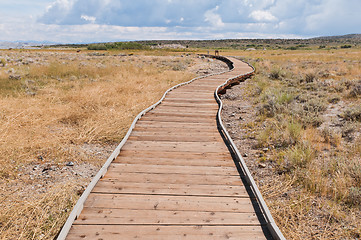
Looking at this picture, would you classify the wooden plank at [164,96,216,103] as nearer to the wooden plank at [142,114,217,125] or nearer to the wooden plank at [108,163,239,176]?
the wooden plank at [142,114,217,125]

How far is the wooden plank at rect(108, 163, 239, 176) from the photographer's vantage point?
14.5 ft

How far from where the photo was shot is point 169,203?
349 centimetres

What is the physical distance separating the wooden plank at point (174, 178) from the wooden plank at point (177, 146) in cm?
111

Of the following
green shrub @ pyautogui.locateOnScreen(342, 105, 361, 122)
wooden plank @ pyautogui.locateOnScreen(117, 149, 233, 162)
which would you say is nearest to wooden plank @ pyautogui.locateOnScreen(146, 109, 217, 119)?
wooden plank @ pyautogui.locateOnScreen(117, 149, 233, 162)

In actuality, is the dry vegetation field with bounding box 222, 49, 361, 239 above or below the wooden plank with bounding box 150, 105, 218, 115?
below

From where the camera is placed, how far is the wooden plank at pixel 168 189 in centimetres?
376

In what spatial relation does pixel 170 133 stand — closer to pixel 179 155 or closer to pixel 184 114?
pixel 179 155

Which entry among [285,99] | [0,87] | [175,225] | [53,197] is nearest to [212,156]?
[175,225]

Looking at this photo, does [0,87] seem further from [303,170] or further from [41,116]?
[303,170]

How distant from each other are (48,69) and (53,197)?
16.2 metres

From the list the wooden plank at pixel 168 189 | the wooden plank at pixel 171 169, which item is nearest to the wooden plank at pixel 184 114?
the wooden plank at pixel 171 169

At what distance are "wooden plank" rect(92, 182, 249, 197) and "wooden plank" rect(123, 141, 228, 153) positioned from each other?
1426mm

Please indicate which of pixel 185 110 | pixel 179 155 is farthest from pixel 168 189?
pixel 185 110

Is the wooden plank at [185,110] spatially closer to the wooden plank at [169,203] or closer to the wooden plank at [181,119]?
the wooden plank at [181,119]
